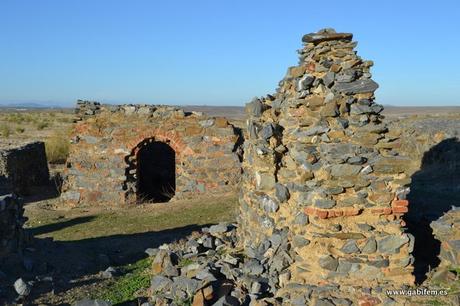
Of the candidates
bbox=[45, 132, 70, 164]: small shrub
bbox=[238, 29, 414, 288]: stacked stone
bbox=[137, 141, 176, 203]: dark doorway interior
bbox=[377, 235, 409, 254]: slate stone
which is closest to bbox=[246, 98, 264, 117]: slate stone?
bbox=[238, 29, 414, 288]: stacked stone

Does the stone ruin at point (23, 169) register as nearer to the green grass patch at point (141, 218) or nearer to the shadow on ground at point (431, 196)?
the green grass patch at point (141, 218)

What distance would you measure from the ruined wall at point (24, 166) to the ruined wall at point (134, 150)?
2.84 metres

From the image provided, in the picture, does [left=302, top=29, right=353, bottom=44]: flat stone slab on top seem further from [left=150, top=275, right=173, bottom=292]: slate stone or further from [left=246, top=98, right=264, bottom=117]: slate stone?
[left=150, top=275, right=173, bottom=292]: slate stone

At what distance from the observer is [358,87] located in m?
5.64

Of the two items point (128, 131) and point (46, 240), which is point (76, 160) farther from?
point (46, 240)

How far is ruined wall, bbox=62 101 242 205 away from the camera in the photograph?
13977 millimetres

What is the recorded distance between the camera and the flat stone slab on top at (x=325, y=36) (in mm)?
5719

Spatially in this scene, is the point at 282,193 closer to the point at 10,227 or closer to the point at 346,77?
the point at 346,77

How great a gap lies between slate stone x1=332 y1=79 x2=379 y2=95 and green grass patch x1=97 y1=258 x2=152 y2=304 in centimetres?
363

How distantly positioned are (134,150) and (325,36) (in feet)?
30.5

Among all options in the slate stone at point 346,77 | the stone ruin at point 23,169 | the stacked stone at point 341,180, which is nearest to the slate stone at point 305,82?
the stacked stone at point 341,180

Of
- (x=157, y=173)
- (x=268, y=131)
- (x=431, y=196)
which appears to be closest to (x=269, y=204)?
(x=268, y=131)

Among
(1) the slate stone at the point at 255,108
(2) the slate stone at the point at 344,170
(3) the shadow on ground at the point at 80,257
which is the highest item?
(1) the slate stone at the point at 255,108

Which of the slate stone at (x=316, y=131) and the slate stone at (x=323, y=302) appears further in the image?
the slate stone at (x=316, y=131)
